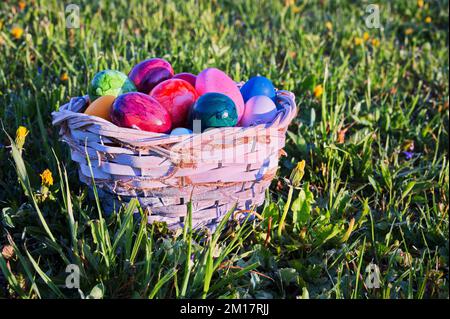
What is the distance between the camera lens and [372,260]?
5.82ft

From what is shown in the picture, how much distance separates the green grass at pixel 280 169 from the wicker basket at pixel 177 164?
86 millimetres

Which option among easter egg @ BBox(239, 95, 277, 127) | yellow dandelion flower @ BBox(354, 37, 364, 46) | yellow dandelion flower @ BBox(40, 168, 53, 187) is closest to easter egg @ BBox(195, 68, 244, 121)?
easter egg @ BBox(239, 95, 277, 127)

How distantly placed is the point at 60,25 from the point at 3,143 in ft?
4.29

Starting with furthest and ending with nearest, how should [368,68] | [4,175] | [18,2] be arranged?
[18,2], [368,68], [4,175]

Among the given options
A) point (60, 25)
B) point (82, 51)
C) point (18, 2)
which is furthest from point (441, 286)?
point (18, 2)

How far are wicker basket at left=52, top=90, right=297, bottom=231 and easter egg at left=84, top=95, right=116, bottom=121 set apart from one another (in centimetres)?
13

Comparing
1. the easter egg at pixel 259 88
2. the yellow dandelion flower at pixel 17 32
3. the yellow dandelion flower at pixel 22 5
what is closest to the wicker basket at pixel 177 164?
the easter egg at pixel 259 88

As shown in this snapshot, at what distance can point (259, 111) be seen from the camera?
194 cm

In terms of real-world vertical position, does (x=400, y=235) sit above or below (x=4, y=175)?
below

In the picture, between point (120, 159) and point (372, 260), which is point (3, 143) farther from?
point (372, 260)

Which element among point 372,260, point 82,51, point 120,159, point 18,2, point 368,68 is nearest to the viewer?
point 120,159

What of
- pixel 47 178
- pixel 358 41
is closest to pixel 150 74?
pixel 47 178

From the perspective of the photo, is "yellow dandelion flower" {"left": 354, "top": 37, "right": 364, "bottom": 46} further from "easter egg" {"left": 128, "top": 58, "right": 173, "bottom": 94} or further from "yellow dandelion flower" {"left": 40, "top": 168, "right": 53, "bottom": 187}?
"yellow dandelion flower" {"left": 40, "top": 168, "right": 53, "bottom": 187}

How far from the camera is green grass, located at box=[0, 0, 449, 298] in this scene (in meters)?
1.60
